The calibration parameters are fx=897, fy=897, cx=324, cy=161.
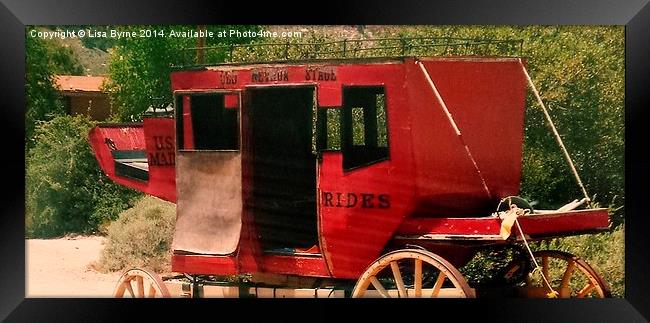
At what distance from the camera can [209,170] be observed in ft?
21.4

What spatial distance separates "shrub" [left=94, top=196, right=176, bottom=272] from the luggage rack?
1.16 m

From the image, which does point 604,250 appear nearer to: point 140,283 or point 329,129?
point 329,129

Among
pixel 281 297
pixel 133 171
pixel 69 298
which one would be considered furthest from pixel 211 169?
pixel 69 298

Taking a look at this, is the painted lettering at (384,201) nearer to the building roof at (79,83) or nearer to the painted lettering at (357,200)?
the painted lettering at (357,200)

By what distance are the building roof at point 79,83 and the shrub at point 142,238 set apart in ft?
3.02

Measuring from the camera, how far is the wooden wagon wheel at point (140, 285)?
6699 mm

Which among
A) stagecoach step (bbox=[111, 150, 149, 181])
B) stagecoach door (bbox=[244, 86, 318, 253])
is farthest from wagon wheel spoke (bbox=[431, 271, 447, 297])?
stagecoach step (bbox=[111, 150, 149, 181])

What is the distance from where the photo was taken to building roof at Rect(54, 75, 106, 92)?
6.69 m

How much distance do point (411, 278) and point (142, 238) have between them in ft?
6.69

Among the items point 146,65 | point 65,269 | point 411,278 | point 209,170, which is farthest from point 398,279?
point 65,269

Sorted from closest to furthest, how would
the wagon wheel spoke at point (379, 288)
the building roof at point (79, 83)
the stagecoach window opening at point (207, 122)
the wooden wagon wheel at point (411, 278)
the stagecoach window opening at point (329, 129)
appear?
the wooden wagon wheel at point (411, 278), the stagecoach window opening at point (329, 129), the wagon wheel spoke at point (379, 288), the stagecoach window opening at point (207, 122), the building roof at point (79, 83)

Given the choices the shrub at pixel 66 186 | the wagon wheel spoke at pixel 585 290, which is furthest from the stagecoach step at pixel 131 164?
the wagon wheel spoke at pixel 585 290

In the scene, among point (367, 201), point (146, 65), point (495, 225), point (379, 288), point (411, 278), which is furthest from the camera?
point (146, 65)

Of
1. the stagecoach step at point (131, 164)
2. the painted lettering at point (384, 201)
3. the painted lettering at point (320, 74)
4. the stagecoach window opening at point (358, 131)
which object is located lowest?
the painted lettering at point (384, 201)
